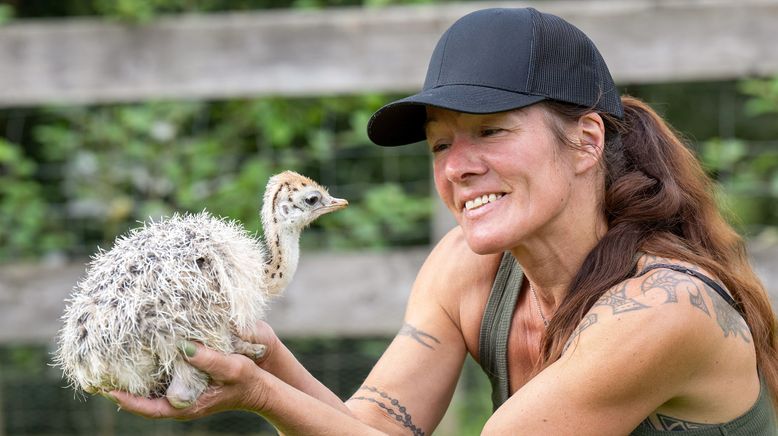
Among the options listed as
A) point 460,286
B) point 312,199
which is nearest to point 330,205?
point 312,199

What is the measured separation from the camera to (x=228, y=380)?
2102mm

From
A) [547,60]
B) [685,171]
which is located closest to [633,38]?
[685,171]

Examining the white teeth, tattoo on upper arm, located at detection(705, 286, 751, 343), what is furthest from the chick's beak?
tattoo on upper arm, located at detection(705, 286, 751, 343)

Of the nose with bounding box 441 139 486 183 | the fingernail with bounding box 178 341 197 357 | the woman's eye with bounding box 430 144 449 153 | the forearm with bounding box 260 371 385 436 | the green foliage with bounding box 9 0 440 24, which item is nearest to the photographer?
the fingernail with bounding box 178 341 197 357

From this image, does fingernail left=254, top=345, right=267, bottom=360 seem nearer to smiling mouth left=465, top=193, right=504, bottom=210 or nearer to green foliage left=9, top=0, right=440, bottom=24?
smiling mouth left=465, top=193, right=504, bottom=210

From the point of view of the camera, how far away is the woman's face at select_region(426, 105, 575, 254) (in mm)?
2254

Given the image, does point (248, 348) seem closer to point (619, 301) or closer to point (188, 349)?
point (188, 349)

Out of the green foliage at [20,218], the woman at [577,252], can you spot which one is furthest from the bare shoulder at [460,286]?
the green foliage at [20,218]

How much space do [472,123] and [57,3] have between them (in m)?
4.27

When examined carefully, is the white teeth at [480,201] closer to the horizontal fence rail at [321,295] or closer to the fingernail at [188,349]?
the fingernail at [188,349]

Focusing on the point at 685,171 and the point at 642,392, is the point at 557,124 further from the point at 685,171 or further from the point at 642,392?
the point at 642,392

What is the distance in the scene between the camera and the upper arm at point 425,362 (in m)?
2.65

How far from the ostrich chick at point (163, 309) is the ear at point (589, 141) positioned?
71cm

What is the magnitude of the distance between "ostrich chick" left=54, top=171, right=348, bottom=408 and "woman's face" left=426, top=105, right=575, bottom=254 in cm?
47
